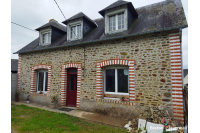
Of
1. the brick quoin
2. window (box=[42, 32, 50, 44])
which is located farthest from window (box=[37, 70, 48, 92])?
the brick quoin

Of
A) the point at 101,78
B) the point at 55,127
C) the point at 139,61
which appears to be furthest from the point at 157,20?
the point at 55,127

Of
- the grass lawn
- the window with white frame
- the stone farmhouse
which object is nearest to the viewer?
the grass lawn

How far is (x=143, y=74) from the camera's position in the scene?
488 centimetres

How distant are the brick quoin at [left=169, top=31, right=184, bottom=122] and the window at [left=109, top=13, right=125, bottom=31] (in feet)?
7.90

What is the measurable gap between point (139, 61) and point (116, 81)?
1.44 m

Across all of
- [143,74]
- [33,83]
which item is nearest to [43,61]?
[33,83]

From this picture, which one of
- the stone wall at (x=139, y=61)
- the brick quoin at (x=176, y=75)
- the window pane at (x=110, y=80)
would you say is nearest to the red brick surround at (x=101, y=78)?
the stone wall at (x=139, y=61)

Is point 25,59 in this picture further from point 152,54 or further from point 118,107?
point 152,54

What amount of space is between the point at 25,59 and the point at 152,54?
8616mm

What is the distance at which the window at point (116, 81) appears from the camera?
5.51m

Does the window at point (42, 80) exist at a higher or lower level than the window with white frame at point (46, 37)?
lower

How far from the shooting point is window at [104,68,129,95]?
5512 mm

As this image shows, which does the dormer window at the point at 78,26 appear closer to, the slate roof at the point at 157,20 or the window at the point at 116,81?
the slate roof at the point at 157,20

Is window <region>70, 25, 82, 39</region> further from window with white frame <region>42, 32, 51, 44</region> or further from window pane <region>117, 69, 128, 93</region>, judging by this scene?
window pane <region>117, 69, 128, 93</region>
